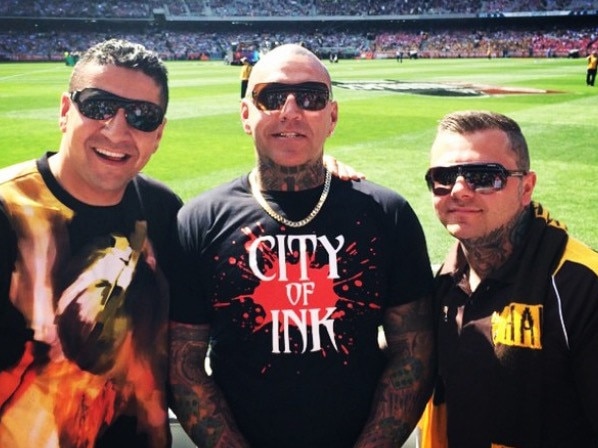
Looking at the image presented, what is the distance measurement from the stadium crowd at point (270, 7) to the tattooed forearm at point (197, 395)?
77.4 m

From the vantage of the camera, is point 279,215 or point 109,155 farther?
point 279,215

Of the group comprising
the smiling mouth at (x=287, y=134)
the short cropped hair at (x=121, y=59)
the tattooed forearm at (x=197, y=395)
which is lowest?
the tattooed forearm at (x=197, y=395)

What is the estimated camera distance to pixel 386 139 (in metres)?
15.5

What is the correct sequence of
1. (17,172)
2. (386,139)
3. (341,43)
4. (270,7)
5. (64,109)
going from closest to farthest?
(17,172) → (64,109) → (386,139) → (341,43) → (270,7)

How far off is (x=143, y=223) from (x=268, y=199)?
604 mm

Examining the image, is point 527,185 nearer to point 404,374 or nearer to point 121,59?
point 404,374

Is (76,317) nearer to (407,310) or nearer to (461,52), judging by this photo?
(407,310)

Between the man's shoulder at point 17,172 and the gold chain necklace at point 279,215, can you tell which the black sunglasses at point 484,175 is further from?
the man's shoulder at point 17,172

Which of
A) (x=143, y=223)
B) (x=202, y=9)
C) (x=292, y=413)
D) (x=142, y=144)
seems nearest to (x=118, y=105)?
(x=142, y=144)

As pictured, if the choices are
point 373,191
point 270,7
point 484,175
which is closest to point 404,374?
point 373,191

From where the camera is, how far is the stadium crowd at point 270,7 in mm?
73812

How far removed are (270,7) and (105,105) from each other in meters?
89.2

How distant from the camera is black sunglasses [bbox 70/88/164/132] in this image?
9.52ft

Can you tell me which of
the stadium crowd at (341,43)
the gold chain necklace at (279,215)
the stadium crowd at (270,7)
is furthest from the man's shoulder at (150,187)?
the stadium crowd at (270,7)
